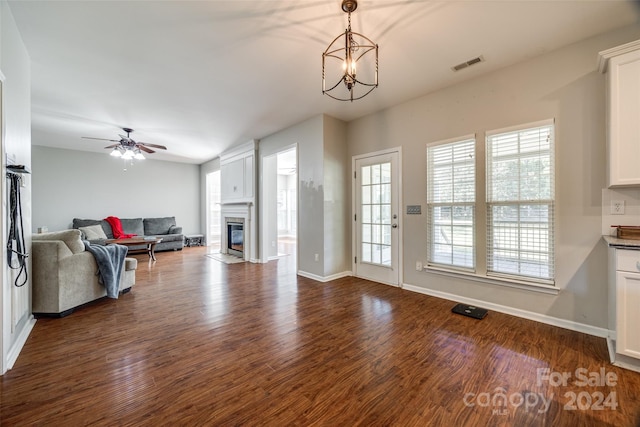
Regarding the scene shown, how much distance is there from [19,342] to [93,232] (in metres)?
4.91

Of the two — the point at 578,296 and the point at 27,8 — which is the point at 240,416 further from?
the point at 27,8

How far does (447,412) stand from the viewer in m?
1.56

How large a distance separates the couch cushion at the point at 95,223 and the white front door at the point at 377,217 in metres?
6.76

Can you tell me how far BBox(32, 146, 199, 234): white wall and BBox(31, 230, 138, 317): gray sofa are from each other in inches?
207

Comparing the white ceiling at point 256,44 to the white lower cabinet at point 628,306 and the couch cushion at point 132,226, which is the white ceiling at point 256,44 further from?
the couch cushion at point 132,226

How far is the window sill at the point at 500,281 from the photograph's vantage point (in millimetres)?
2693

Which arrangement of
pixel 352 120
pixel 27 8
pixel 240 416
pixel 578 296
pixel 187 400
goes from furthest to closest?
1. pixel 352 120
2. pixel 578 296
3. pixel 27 8
4. pixel 187 400
5. pixel 240 416

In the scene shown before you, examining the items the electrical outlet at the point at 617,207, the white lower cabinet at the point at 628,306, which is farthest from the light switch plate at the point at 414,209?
the white lower cabinet at the point at 628,306

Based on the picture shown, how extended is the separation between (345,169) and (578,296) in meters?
3.44

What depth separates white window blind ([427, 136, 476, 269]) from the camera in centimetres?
327

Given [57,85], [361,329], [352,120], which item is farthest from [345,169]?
→ [57,85]

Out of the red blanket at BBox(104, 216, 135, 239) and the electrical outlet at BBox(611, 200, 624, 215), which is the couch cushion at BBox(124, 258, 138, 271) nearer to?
the red blanket at BBox(104, 216, 135, 239)

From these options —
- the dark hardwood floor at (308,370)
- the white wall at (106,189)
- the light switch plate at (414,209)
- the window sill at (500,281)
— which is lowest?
the dark hardwood floor at (308,370)

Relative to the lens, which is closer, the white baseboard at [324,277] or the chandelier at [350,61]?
the chandelier at [350,61]
